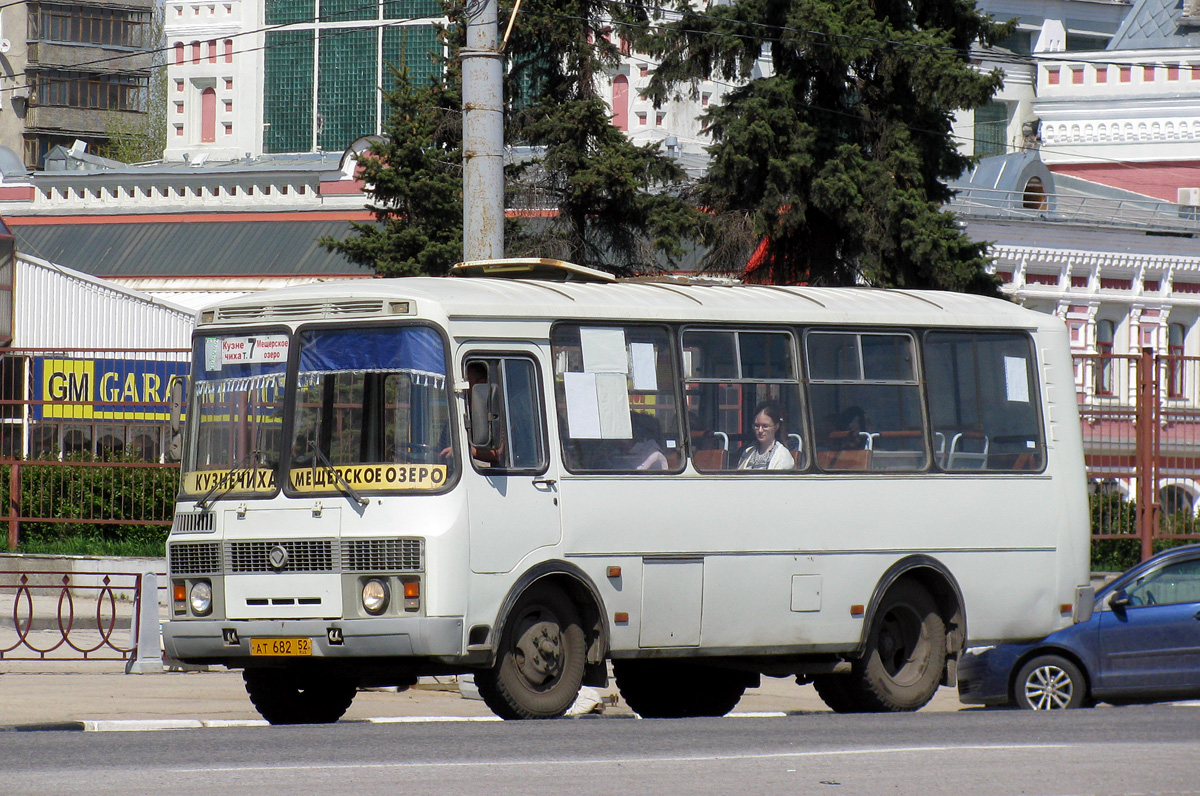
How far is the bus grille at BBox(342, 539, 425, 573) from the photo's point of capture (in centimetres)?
1042

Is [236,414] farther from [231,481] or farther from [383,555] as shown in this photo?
[383,555]

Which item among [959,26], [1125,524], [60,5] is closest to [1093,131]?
[959,26]

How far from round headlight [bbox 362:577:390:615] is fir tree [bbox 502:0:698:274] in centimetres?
1461

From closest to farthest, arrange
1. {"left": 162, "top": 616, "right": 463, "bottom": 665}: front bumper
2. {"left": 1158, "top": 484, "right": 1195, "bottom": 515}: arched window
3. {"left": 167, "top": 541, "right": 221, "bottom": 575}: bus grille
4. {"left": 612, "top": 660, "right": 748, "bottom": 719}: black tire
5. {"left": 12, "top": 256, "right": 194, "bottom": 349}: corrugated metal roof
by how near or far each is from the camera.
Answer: {"left": 162, "top": 616, "right": 463, "bottom": 665}: front bumper < {"left": 167, "top": 541, "right": 221, "bottom": 575}: bus grille < {"left": 612, "top": 660, "right": 748, "bottom": 719}: black tire < {"left": 1158, "top": 484, "right": 1195, "bottom": 515}: arched window < {"left": 12, "top": 256, "right": 194, "bottom": 349}: corrugated metal roof

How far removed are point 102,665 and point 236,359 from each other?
7056 mm

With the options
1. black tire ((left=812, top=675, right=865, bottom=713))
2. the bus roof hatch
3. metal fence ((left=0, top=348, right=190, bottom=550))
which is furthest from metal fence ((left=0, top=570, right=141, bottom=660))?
black tire ((left=812, top=675, right=865, bottom=713))

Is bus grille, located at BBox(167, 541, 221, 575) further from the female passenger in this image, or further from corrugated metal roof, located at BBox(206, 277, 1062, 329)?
the female passenger

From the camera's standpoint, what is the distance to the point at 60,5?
3575 inches

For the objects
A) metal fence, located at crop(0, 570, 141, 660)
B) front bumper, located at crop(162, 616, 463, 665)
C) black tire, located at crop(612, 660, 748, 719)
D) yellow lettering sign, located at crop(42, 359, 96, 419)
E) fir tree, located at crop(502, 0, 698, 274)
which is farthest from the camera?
fir tree, located at crop(502, 0, 698, 274)

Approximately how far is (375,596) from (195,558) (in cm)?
129

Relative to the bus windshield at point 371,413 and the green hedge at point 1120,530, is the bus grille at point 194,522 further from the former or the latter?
the green hedge at point 1120,530

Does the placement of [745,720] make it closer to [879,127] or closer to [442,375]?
[442,375]

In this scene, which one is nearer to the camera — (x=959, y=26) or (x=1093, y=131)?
(x=959, y=26)

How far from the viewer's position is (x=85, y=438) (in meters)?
20.0
